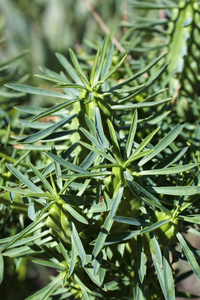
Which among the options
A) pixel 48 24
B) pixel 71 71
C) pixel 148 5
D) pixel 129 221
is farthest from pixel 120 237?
pixel 48 24

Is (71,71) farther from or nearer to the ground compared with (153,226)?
farther from the ground

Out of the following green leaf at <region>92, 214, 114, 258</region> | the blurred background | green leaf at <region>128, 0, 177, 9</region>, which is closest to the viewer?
green leaf at <region>92, 214, 114, 258</region>

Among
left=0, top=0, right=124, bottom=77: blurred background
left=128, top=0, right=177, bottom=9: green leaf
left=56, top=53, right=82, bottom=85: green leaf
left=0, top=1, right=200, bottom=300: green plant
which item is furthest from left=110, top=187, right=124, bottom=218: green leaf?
left=0, top=0, right=124, bottom=77: blurred background

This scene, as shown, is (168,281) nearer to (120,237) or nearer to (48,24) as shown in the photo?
(120,237)

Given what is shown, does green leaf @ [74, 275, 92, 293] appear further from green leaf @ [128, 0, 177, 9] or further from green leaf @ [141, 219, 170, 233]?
green leaf @ [128, 0, 177, 9]

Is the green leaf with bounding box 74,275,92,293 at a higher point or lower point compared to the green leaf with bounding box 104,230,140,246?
lower

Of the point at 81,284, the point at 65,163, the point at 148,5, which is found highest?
the point at 148,5

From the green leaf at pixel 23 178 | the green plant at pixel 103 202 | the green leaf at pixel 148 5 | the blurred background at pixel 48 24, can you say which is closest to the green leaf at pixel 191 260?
the green plant at pixel 103 202

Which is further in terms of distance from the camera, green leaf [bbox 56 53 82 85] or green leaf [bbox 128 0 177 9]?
green leaf [bbox 128 0 177 9]

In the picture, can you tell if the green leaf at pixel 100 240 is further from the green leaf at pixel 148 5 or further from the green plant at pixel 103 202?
the green leaf at pixel 148 5

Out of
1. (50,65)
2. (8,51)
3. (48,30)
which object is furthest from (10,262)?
(48,30)

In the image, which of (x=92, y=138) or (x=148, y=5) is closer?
(x=92, y=138)

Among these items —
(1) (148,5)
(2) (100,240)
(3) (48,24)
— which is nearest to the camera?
(2) (100,240)

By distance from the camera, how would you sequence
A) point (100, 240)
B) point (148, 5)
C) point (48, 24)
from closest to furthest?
point (100, 240)
point (148, 5)
point (48, 24)
